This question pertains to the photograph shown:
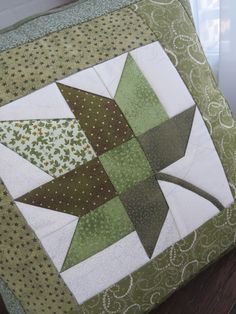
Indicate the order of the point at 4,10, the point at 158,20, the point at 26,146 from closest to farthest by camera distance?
the point at 26,146 → the point at 158,20 → the point at 4,10

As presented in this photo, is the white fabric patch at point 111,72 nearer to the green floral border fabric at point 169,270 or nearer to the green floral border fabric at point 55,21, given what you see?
the green floral border fabric at point 55,21

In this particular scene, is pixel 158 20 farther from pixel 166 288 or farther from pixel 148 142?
pixel 166 288

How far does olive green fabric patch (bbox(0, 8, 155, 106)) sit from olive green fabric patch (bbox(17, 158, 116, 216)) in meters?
0.12

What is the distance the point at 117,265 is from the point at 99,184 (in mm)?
115

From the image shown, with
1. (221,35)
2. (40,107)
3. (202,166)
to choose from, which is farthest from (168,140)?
(221,35)

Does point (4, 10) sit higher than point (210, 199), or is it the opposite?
point (4, 10)

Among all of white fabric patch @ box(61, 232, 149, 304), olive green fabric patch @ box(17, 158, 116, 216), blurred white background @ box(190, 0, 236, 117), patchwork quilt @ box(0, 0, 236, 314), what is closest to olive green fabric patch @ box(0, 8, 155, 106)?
patchwork quilt @ box(0, 0, 236, 314)

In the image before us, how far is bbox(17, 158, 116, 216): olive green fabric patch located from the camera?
1.69 feet

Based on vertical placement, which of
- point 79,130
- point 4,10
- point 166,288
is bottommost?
point 166,288

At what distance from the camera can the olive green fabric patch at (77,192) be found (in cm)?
51

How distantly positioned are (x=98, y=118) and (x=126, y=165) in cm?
7

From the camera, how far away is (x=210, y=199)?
62cm

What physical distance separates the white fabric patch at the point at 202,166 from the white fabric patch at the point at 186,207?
2cm

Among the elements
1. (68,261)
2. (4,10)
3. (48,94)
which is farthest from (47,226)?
(4,10)
